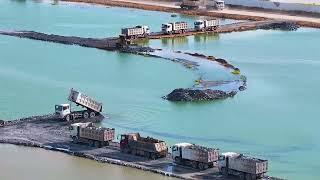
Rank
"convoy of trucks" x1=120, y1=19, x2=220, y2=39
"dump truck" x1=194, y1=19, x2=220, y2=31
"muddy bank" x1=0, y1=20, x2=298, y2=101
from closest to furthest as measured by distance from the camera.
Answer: "muddy bank" x1=0, y1=20, x2=298, y2=101, "convoy of trucks" x1=120, y1=19, x2=220, y2=39, "dump truck" x1=194, y1=19, x2=220, y2=31

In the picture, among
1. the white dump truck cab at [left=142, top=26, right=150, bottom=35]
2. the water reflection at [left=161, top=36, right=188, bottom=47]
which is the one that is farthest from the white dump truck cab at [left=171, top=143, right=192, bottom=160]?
the white dump truck cab at [left=142, top=26, right=150, bottom=35]

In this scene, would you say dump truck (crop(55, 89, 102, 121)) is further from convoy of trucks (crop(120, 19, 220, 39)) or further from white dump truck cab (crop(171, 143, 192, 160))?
convoy of trucks (crop(120, 19, 220, 39))

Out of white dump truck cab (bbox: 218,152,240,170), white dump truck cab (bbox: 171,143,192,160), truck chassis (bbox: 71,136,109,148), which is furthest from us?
truck chassis (bbox: 71,136,109,148)

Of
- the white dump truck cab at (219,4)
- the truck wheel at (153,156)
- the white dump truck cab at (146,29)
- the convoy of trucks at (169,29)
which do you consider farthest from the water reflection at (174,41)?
the truck wheel at (153,156)

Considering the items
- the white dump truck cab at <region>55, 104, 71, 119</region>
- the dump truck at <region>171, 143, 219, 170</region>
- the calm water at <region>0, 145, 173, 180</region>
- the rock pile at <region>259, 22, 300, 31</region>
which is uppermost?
the rock pile at <region>259, 22, 300, 31</region>

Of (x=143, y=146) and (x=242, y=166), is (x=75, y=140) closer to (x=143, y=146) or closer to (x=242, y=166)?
(x=143, y=146)

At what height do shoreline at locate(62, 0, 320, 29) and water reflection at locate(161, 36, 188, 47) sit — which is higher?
shoreline at locate(62, 0, 320, 29)
